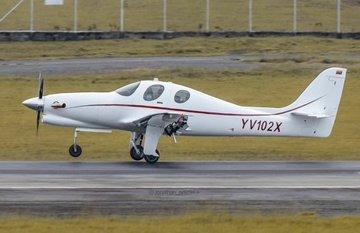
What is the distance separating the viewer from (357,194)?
76.3 ft

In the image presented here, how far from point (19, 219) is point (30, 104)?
11.2 metres

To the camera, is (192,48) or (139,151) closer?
(139,151)

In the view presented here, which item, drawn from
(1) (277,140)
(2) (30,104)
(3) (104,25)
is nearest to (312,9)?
(3) (104,25)

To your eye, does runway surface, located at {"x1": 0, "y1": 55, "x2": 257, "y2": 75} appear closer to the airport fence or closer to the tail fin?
the airport fence

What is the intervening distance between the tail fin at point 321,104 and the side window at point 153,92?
3.66 m

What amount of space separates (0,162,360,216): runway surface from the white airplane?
1.05 m

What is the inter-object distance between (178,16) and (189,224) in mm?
51511

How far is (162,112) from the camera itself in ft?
98.7

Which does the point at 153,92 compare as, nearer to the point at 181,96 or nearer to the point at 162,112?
the point at 162,112

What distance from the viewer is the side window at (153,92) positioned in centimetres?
3031

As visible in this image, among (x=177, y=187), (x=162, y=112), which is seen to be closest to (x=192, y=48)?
(x=162, y=112)

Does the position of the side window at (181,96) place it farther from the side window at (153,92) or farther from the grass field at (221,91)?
the grass field at (221,91)

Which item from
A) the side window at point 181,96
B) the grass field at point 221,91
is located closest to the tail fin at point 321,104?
the grass field at point 221,91

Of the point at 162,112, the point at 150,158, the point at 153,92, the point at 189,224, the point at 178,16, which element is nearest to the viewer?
the point at 189,224
